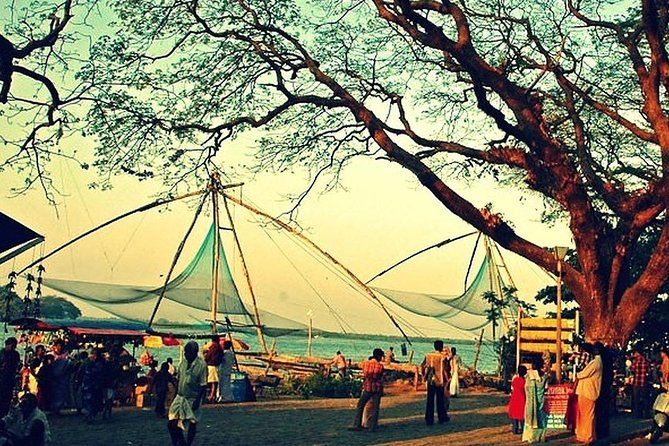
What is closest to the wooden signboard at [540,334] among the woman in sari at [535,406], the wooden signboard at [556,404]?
the wooden signboard at [556,404]

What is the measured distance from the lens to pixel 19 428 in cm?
1008

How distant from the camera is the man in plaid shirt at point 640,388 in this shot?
820 inches

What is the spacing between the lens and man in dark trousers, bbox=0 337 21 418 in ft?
44.6

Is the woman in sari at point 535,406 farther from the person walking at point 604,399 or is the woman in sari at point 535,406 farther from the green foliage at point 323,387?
the green foliage at point 323,387

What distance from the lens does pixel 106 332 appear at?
21891 mm

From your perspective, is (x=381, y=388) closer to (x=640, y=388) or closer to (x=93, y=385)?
(x=93, y=385)

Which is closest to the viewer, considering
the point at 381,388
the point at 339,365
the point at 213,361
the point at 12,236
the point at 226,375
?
the point at 12,236

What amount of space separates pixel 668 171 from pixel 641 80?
2.14 meters

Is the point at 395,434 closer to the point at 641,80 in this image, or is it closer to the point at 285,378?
the point at 641,80

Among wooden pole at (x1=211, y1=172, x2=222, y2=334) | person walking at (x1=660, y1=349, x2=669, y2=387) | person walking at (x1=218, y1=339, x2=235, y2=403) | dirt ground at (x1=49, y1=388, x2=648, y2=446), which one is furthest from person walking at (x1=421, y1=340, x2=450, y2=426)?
wooden pole at (x1=211, y1=172, x2=222, y2=334)

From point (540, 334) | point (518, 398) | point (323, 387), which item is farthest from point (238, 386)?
point (518, 398)

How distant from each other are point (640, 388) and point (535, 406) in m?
6.13

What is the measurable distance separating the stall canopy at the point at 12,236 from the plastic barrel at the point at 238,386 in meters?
10.8

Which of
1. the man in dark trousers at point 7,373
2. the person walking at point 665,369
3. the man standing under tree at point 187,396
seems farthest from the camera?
the person walking at point 665,369
